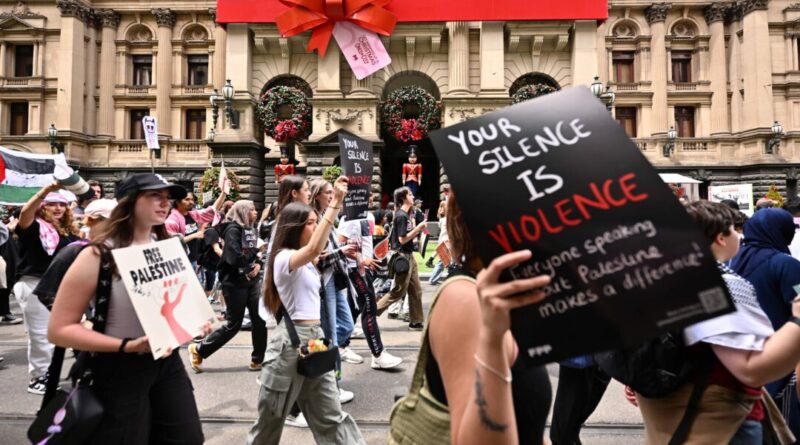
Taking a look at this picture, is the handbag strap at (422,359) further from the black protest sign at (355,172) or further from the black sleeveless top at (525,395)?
the black protest sign at (355,172)

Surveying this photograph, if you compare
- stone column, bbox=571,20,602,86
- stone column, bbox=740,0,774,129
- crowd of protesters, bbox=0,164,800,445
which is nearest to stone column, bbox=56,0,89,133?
stone column, bbox=571,20,602,86

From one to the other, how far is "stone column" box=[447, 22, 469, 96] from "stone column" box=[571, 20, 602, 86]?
4.88 metres

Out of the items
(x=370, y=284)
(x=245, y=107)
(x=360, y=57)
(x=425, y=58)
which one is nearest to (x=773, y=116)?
(x=425, y=58)

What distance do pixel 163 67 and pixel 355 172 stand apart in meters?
29.1

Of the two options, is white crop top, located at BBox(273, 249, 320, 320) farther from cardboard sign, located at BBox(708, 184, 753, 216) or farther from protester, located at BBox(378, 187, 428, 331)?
cardboard sign, located at BBox(708, 184, 753, 216)

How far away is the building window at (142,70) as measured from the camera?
98.0 feet

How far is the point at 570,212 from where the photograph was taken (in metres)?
1.18

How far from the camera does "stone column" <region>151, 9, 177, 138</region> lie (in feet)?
95.0

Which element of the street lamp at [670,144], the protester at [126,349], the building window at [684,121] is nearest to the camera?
the protester at [126,349]

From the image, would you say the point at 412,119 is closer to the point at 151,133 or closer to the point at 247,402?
the point at 151,133

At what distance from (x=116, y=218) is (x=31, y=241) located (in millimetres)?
3716

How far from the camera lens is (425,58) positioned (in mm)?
21719

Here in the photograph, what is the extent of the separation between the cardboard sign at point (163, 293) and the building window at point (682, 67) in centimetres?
3377

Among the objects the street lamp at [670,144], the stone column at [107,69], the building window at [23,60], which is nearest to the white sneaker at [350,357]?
the street lamp at [670,144]
